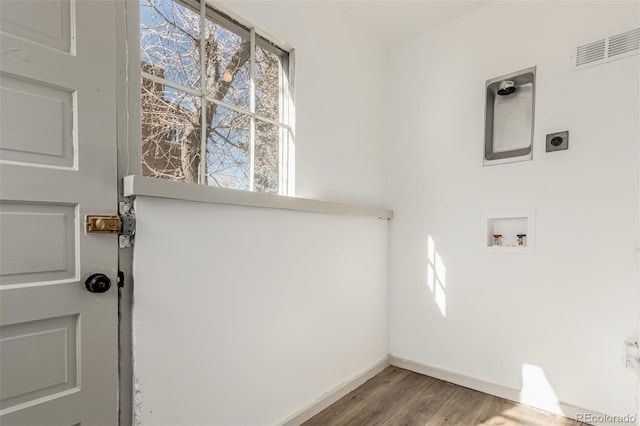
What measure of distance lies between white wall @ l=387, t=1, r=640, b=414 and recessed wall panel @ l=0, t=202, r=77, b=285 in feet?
6.90

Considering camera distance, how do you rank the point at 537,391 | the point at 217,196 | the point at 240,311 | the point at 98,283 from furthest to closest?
the point at 537,391, the point at 240,311, the point at 217,196, the point at 98,283

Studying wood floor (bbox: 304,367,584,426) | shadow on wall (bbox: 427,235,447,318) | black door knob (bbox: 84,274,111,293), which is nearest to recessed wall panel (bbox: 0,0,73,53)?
black door knob (bbox: 84,274,111,293)

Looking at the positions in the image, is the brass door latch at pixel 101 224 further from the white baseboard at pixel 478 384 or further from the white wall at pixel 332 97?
the white baseboard at pixel 478 384

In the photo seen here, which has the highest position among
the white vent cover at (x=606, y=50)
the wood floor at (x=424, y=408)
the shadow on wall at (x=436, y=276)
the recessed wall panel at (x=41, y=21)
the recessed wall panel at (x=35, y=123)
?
the white vent cover at (x=606, y=50)

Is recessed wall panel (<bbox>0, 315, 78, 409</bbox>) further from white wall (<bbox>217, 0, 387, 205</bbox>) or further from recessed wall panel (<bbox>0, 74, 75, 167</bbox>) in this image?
white wall (<bbox>217, 0, 387, 205</bbox>)

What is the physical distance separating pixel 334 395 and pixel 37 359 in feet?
5.16

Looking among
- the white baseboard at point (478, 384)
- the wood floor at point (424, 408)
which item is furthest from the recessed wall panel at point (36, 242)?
the white baseboard at point (478, 384)

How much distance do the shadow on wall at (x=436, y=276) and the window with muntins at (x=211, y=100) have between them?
4.01 ft

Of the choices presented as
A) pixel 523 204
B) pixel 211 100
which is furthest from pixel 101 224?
pixel 523 204

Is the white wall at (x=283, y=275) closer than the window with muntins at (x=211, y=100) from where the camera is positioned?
Yes

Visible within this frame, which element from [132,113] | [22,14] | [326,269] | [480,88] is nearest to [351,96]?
[480,88]

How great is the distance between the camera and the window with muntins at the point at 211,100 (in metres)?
1.41

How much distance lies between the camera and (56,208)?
3.30 feet

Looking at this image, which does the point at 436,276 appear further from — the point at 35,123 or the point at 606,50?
the point at 35,123
